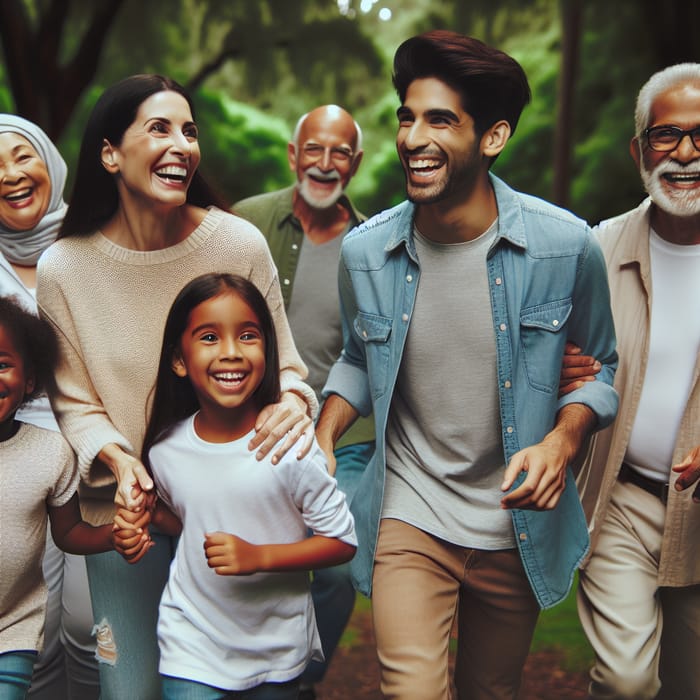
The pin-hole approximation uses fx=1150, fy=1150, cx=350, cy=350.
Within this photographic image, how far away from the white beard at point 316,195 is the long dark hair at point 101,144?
1781 mm

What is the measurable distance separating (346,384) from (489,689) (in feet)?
3.46

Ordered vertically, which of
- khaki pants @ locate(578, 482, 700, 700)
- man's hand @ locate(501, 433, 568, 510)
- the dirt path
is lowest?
the dirt path

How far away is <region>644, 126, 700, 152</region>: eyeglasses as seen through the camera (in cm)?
370

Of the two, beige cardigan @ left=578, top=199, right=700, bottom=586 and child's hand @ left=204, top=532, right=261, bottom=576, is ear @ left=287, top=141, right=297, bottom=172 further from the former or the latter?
child's hand @ left=204, top=532, right=261, bottom=576

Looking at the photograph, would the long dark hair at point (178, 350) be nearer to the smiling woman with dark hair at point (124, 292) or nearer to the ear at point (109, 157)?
the smiling woman with dark hair at point (124, 292)

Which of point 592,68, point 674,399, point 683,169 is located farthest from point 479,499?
point 592,68

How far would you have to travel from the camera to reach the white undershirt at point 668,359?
3.70 meters

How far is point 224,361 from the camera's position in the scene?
3.14m

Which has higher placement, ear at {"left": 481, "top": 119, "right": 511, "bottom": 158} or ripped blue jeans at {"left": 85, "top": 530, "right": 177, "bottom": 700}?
ear at {"left": 481, "top": 119, "right": 511, "bottom": 158}

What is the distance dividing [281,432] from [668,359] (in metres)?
1.36

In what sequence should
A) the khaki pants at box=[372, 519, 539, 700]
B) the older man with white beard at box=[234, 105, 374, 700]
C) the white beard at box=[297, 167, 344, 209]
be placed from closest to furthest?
the khaki pants at box=[372, 519, 539, 700], the older man with white beard at box=[234, 105, 374, 700], the white beard at box=[297, 167, 344, 209]

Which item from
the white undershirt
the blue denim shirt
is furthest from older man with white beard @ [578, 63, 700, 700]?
the blue denim shirt

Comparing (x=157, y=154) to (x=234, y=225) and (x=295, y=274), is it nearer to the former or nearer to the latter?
(x=234, y=225)

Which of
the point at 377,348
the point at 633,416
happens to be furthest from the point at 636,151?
the point at 377,348
